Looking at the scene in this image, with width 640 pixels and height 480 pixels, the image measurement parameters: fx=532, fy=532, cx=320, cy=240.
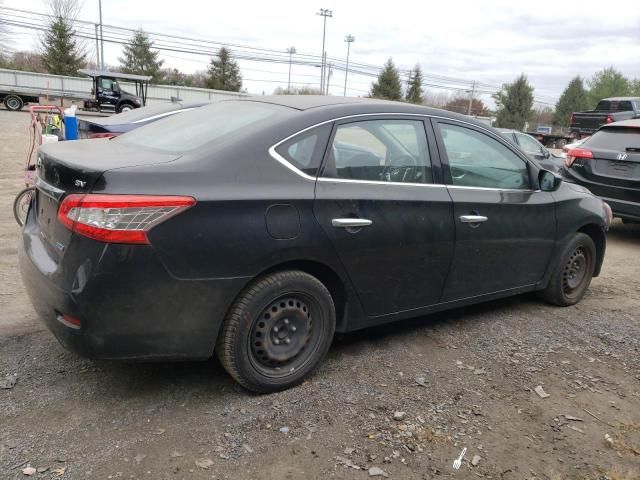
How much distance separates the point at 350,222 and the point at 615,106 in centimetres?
2724

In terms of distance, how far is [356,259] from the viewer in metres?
3.09

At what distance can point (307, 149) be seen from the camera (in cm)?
296

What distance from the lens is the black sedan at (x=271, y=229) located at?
2455 millimetres

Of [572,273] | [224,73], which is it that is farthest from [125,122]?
[224,73]

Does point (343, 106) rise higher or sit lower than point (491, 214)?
higher

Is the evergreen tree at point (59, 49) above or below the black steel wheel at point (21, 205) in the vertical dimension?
above

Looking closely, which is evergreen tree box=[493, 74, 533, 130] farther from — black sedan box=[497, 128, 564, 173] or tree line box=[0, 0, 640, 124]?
black sedan box=[497, 128, 564, 173]

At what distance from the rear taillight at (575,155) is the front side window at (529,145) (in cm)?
499

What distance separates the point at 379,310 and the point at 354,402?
63cm

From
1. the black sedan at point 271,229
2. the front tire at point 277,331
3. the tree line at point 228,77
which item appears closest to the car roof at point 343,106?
the black sedan at point 271,229

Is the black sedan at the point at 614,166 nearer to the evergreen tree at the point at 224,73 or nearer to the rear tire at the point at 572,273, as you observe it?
the rear tire at the point at 572,273

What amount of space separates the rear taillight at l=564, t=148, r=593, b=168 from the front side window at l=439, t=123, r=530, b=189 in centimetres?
386

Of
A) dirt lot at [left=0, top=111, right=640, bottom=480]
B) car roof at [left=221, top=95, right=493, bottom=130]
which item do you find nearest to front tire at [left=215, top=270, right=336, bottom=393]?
dirt lot at [left=0, top=111, right=640, bottom=480]

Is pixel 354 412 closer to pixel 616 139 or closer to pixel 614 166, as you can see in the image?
pixel 614 166
